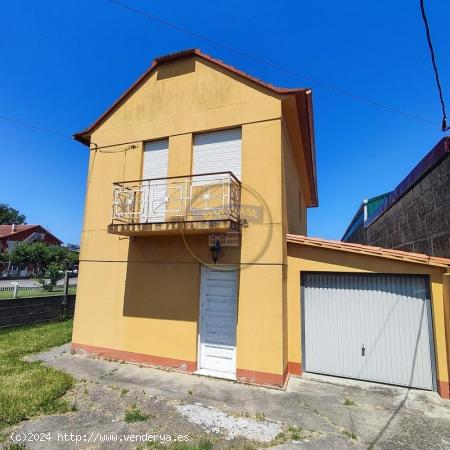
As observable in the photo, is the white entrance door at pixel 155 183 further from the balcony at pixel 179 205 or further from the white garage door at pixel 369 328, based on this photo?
the white garage door at pixel 369 328

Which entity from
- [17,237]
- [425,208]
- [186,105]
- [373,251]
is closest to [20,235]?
[17,237]

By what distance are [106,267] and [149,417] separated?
4681 millimetres

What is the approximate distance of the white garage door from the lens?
6289 mm

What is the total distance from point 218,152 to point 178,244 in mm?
2646

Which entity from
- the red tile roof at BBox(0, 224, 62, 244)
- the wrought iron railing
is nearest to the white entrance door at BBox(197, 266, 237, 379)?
the wrought iron railing

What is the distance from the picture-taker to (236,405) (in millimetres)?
5484

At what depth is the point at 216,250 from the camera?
283 inches

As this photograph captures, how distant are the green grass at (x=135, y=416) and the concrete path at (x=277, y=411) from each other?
0.40 feet

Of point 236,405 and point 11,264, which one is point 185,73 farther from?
point 11,264

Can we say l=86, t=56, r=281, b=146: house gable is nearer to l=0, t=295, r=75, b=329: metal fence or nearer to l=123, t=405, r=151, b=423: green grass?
l=123, t=405, r=151, b=423: green grass

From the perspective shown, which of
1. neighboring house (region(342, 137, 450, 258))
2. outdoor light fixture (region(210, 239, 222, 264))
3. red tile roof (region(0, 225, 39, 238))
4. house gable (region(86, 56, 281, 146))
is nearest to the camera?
neighboring house (region(342, 137, 450, 258))

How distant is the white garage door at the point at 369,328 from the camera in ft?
20.6

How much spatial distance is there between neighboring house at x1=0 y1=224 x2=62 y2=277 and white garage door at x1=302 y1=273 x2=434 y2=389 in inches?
1904

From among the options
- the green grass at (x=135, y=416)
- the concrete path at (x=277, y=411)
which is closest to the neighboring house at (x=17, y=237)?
the concrete path at (x=277, y=411)
